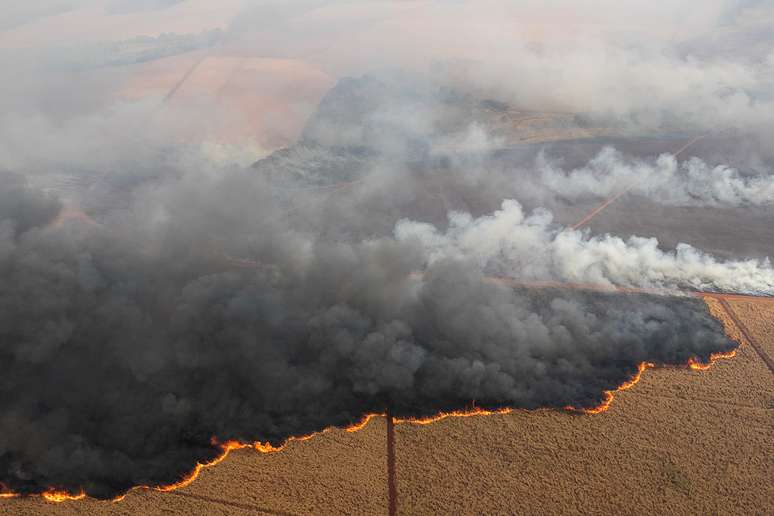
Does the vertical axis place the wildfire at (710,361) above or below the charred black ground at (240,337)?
below

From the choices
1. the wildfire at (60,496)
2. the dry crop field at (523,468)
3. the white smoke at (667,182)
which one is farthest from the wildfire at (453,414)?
the white smoke at (667,182)

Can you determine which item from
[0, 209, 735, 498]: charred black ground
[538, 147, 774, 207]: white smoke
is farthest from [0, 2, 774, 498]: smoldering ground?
[538, 147, 774, 207]: white smoke

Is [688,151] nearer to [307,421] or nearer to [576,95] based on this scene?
[576,95]

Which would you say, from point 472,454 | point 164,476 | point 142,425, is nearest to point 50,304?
point 142,425

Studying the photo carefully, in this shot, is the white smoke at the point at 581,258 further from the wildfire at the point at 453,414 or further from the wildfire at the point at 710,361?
the wildfire at the point at 453,414

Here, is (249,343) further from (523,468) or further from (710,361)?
(710,361)

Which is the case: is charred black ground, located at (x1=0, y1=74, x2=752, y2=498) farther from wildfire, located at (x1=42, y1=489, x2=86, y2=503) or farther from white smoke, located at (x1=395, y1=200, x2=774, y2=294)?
white smoke, located at (x1=395, y1=200, x2=774, y2=294)
